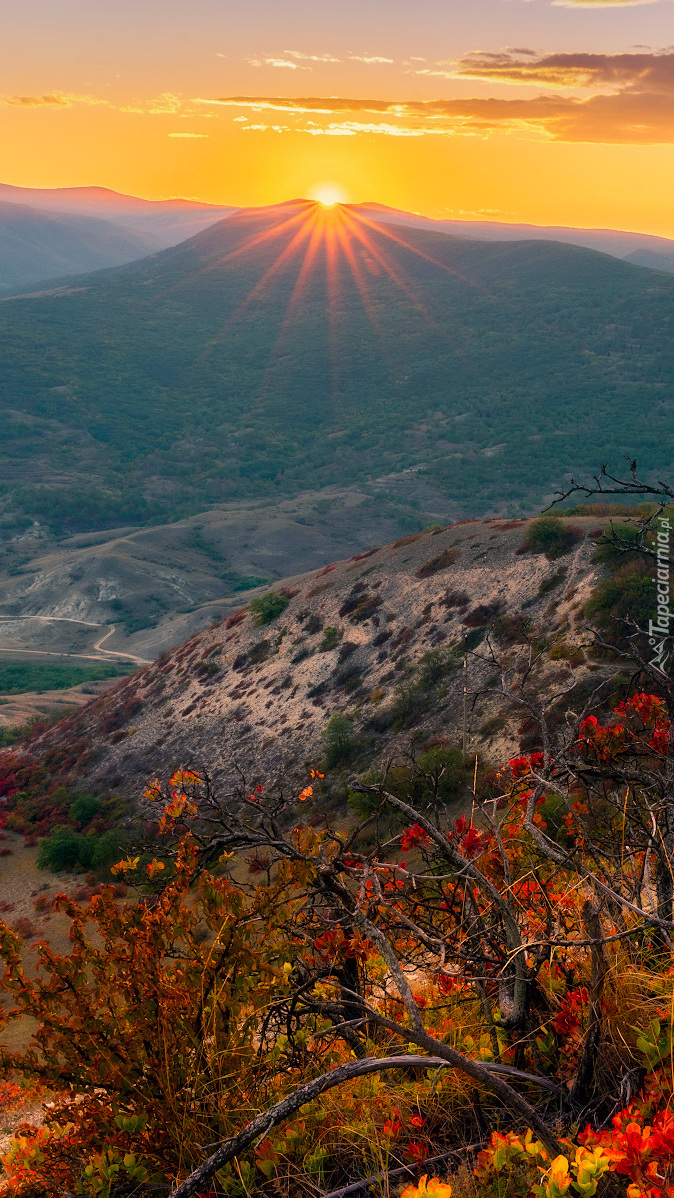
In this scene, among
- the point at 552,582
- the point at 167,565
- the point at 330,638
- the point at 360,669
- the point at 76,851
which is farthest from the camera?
the point at 167,565

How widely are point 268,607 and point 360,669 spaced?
11.0 meters

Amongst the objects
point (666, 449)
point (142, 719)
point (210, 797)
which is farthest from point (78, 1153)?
point (666, 449)

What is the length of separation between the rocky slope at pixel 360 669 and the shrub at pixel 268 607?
70 centimetres

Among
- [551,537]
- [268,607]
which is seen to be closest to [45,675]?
[268,607]

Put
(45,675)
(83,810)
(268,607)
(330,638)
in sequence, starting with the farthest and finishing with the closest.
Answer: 1. (45,675)
2. (268,607)
3. (330,638)
4. (83,810)

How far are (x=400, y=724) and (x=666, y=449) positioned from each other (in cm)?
12666

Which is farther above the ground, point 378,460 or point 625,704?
point 625,704

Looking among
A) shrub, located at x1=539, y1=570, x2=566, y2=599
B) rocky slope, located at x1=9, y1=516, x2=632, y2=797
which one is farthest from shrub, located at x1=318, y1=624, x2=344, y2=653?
shrub, located at x1=539, y1=570, x2=566, y2=599

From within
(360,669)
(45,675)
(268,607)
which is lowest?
(45,675)

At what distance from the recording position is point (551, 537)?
41.9m

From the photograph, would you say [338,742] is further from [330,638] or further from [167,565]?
[167,565]

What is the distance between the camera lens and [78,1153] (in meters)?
5.42

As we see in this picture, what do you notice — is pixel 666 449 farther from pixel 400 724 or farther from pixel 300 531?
pixel 400 724

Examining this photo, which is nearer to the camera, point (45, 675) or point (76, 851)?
point (76, 851)
